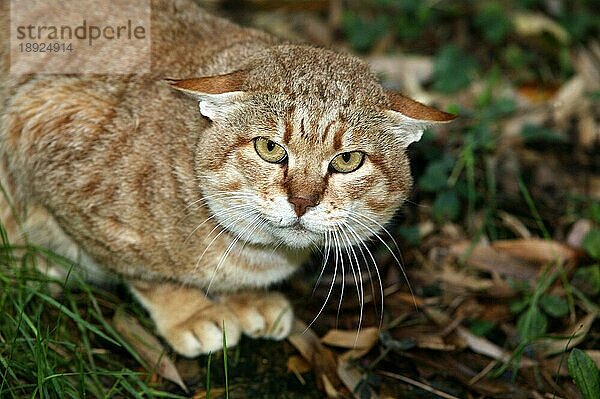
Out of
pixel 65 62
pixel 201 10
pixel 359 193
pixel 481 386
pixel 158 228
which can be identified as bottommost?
pixel 481 386

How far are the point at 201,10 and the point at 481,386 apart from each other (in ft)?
6.28

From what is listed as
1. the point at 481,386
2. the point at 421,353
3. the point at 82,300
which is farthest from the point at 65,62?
the point at 481,386

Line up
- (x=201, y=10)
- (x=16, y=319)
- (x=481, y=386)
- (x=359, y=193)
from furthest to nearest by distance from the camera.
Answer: (x=201, y=10) < (x=481, y=386) < (x=16, y=319) < (x=359, y=193)

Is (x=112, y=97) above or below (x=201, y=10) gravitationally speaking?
below

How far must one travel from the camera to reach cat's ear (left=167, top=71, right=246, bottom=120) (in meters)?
2.73

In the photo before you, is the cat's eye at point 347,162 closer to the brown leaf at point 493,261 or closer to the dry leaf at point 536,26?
the brown leaf at point 493,261

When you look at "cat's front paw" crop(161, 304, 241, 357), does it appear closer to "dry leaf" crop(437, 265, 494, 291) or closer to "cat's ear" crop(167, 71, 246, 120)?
"cat's ear" crop(167, 71, 246, 120)

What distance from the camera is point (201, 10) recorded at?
140 inches

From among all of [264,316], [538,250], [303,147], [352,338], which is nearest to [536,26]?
[538,250]

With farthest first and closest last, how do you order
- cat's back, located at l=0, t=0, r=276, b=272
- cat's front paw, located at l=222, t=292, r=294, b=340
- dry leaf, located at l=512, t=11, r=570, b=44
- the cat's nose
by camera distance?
dry leaf, located at l=512, t=11, r=570, b=44 → cat's front paw, located at l=222, t=292, r=294, b=340 → cat's back, located at l=0, t=0, r=276, b=272 → the cat's nose

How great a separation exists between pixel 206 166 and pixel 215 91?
276 millimetres

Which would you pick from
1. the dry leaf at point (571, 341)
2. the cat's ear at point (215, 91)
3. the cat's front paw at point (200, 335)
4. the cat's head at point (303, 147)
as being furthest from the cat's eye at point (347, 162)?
the dry leaf at point (571, 341)

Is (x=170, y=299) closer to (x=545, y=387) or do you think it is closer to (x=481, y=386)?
(x=481, y=386)

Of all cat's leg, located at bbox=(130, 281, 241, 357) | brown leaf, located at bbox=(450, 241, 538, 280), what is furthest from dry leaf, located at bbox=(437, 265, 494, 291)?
cat's leg, located at bbox=(130, 281, 241, 357)
